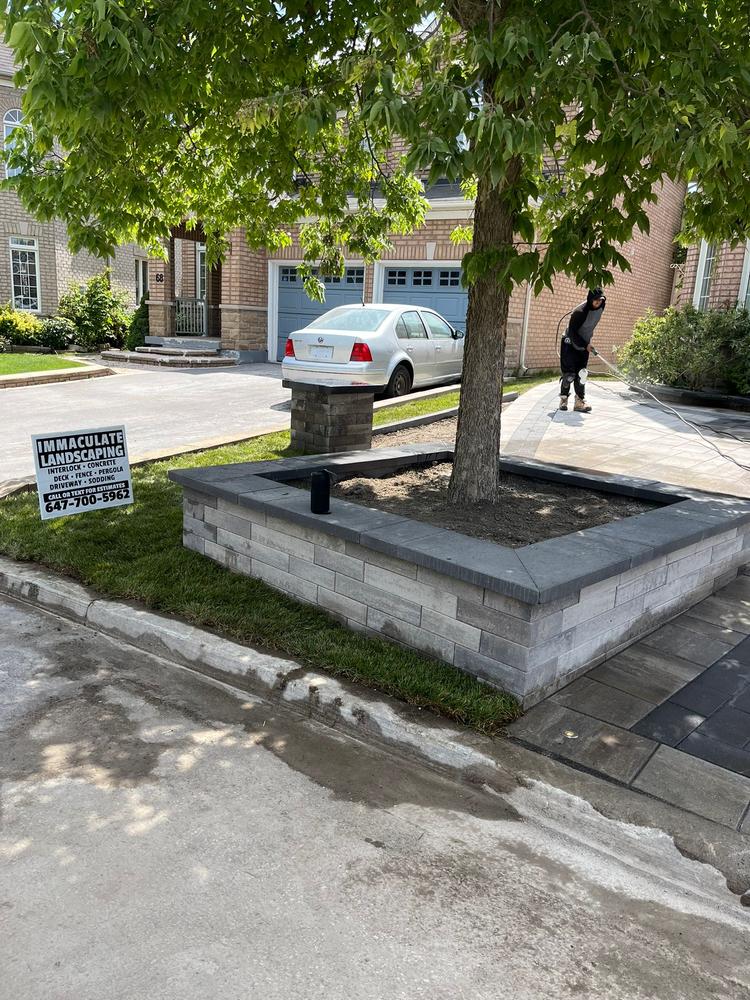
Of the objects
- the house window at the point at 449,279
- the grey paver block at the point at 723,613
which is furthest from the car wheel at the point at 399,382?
the grey paver block at the point at 723,613

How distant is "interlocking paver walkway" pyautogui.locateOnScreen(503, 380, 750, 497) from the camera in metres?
8.59

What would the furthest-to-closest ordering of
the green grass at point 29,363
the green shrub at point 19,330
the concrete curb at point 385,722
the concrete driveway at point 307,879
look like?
1. the green shrub at point 19,330
2. the green grass at point 29,363
3. the concrete curb at point 385,722
4. the concrete driveway at point 307,879

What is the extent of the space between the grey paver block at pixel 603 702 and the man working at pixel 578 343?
25.3 feet

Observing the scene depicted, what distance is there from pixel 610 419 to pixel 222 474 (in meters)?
7.84

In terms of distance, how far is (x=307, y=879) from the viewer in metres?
2.83

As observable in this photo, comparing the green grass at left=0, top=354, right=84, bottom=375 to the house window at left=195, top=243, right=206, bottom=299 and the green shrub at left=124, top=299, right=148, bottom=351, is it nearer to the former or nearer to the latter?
the green shrub at left=124, top=299, right=148, bottom=351

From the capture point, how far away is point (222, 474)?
584 centimetres

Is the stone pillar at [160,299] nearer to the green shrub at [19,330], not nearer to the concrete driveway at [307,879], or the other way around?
the green shrub at [19,330]

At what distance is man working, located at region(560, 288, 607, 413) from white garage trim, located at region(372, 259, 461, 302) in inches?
227

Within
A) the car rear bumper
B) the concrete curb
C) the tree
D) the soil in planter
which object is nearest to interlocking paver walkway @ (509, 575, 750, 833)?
the concrete curb

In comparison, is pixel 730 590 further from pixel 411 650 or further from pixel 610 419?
pixel 610 419

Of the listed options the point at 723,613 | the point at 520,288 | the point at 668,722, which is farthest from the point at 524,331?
the point at 668,722

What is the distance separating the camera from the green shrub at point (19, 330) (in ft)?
73.4

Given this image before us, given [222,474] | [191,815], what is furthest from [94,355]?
[191,815]
